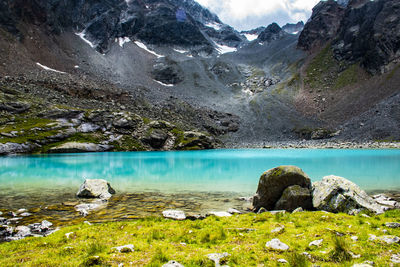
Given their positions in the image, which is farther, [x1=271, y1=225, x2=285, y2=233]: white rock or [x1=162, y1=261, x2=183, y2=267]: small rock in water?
[x1=271, y1=225, x2=285, y2=233]: white rock

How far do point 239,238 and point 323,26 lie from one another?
219m

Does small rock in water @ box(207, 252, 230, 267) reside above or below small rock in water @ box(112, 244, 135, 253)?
above

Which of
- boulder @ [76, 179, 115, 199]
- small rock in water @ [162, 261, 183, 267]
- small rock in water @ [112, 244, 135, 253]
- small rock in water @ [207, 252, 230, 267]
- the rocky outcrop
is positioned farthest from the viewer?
the rocky outcrop

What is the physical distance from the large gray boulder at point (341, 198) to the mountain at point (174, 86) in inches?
2978

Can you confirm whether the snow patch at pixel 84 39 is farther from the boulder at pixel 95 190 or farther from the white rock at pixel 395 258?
the white rock at pixel 395 258

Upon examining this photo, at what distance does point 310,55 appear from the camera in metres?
180

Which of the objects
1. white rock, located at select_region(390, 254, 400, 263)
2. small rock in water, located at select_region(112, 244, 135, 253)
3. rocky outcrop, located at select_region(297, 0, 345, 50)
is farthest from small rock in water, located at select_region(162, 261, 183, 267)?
rocky outcrop, located at select_region(297, 0, 345, 50)

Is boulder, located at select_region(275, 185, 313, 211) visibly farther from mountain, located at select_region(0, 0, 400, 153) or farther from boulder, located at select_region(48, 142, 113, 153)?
mountain, located at select_region(0, 0, 400, 153)

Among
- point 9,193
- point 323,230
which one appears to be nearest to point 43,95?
point 9,193

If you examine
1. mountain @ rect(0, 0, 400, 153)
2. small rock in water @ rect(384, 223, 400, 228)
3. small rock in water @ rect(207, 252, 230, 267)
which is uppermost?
mountain @ rect(0, 0, 400, 153)

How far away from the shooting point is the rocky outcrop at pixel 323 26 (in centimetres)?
18388

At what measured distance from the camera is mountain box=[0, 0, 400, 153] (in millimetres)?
85812

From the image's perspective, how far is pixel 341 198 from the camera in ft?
43.9

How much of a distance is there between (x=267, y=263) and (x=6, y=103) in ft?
309
